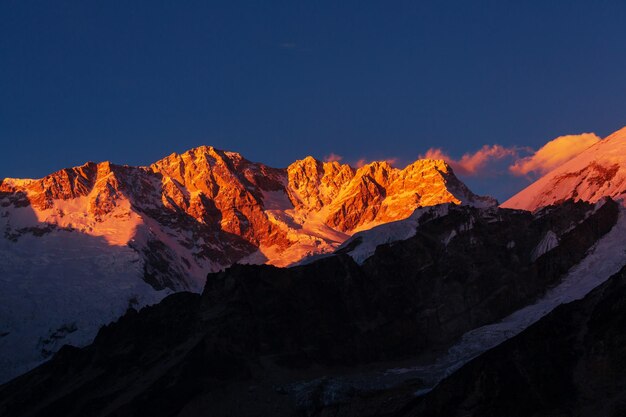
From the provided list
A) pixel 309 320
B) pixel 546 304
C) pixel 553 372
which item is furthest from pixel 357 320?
pixel 553 372

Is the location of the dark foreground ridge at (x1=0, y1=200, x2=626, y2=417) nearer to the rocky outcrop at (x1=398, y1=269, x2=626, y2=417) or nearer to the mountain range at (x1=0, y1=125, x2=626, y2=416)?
the mountain range at (x1=0, y1=125, x2=626, y2=416)

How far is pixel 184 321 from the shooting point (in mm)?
175625

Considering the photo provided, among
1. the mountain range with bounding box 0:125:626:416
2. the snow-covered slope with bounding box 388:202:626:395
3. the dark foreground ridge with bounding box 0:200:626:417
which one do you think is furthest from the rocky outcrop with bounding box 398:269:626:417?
the dark foreground ridge with bounding box 0:200:626:417

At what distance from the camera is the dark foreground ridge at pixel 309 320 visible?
15062 centimetres

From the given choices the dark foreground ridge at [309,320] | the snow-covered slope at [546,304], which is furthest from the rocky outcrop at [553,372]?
the dark foreground ridge at [309,320]

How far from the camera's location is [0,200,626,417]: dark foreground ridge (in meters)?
151

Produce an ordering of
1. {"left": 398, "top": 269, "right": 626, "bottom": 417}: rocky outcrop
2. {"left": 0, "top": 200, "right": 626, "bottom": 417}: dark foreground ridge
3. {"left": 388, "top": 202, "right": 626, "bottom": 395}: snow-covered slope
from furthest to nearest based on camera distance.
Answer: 1. {"left": 0, "top": 200, "right": 626, "bottom": 417}: dark foreground ridge
2. {"left": 388, "top": 202, "right": 626, "bottom": 395}: snow-covered slope
3. {"left": 398, "top": 269, "right": 626, "bottom": 417}: rocky outcrop

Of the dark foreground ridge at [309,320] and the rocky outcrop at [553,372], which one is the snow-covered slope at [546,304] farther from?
the rocky outcrop at [553,372]

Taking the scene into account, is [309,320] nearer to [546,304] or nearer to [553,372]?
[546,304]

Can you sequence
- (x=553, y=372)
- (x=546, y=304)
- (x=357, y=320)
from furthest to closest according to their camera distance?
(x=357, y=320) → (x=546, y=304) → (x=553, y=372)

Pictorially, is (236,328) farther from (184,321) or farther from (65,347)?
(65,347)

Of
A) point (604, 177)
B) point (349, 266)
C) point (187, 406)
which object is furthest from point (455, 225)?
point (187, 406)

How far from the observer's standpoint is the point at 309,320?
16838cm

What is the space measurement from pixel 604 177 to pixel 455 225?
3353 centimetres
